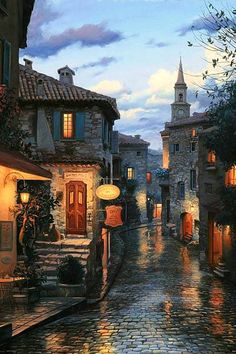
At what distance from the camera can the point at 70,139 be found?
82.6 feet

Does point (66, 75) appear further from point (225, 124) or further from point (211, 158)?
point (225, 124)

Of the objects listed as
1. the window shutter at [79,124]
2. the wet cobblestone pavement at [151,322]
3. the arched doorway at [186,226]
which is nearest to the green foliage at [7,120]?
the wet cobblestone pavement at [151,322]

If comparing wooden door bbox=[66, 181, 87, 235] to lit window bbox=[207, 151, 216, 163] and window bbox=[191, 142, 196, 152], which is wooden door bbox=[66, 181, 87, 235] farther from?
window bbox=[191, 142, 196, 152]

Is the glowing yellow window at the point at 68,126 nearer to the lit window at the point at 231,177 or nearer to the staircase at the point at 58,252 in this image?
the staircase at the point at 58,252

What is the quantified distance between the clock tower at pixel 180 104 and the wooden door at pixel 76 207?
53.2 m

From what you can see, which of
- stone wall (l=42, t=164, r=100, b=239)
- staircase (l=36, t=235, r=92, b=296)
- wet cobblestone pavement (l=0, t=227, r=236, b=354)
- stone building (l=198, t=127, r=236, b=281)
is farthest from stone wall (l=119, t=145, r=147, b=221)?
staircase (l=36, t=235, r=92, b=296)

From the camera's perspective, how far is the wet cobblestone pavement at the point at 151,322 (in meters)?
9.23

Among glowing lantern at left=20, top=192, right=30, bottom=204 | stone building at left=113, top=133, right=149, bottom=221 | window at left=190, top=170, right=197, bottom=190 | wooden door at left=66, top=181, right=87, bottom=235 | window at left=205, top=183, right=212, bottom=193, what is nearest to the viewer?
glowing lantern at left=20, top=192, right=30, bottom=204

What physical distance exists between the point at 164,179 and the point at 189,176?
591 cm

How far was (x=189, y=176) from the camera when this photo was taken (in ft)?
139

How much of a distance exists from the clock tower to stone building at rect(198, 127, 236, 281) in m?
47.3

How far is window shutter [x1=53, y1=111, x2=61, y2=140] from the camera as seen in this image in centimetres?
2503

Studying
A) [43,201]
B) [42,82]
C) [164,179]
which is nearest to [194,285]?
[43,201]

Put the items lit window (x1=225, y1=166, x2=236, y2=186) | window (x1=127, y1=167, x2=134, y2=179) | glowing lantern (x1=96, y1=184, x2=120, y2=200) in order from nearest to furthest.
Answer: glowing lantern (x1=96, y1=184, x2=120, y2=200)
lit window (x1=225, y1=166, x2=236, y2=186)
window (x1=127, y1=167, x2=134, y2=179)
